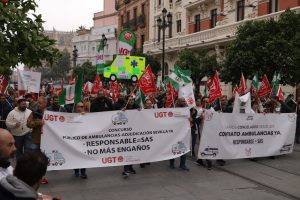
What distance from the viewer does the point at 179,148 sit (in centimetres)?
859

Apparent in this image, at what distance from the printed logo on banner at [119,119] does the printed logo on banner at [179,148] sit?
122 cm

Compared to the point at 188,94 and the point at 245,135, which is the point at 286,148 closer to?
the point at 245,135

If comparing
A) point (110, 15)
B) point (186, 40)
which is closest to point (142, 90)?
point (186, 40)

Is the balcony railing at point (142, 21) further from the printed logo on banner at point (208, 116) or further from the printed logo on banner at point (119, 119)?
the printed logo on banner at point (119, 119)

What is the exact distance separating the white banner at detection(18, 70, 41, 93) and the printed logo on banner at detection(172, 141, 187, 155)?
6.00m

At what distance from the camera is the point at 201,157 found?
8695 millimetres

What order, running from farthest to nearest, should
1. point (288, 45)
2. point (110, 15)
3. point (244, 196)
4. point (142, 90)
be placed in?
point (110, 15)
point (288, 45)
point (142, 90)
point (244, 196)

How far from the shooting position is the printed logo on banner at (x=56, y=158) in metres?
7.34

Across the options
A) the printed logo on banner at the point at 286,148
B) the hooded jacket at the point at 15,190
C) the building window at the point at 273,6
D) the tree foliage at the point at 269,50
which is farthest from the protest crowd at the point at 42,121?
the building window at the point at 273,6

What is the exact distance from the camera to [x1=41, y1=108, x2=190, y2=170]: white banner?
7434 millimetres

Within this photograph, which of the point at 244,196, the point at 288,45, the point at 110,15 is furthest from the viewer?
the point at 110,15

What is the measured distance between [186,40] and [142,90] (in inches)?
869

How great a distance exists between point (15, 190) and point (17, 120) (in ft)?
20.0

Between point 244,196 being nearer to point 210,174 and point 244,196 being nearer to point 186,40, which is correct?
point 210,174
